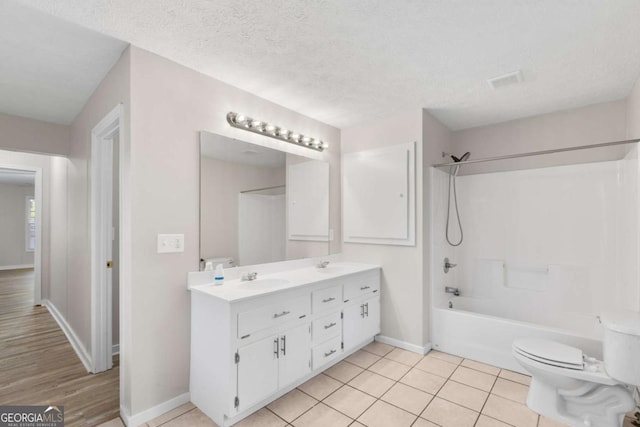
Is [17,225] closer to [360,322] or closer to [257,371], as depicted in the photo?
[257,371]

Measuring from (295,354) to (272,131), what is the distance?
6.05 ft

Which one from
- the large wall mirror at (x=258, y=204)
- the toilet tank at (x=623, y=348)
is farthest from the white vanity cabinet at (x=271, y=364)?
the toilet tank at (x=623, y=348)

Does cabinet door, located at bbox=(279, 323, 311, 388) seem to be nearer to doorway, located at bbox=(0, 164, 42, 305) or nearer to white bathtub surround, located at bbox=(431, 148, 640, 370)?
white bathtub surround, located at bbox=(431, 148, 640, 370)

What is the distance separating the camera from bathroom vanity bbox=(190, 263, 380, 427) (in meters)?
1.81

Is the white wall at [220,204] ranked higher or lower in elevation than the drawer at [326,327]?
higher

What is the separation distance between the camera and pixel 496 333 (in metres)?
2.62

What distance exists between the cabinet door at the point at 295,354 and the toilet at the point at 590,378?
1490 millimetres

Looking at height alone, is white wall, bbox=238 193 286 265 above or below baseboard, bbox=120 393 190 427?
above

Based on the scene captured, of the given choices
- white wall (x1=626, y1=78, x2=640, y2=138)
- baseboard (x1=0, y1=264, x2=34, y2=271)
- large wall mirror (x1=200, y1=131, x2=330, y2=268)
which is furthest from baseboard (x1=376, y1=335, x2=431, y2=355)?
baseboard (x1=0, y1=264, x2=34, y2=271)

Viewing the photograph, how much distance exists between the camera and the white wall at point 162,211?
1.85m

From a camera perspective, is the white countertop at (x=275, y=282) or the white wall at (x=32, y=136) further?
the white wall at (x=32, y=136)

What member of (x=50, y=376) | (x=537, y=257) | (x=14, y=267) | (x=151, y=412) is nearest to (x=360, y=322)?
(x=151, y=412)

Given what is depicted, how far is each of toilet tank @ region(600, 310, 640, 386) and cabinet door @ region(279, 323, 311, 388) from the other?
1.88 metres

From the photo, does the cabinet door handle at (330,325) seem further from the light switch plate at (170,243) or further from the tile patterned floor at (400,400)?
the light switch plate at (170,243)
